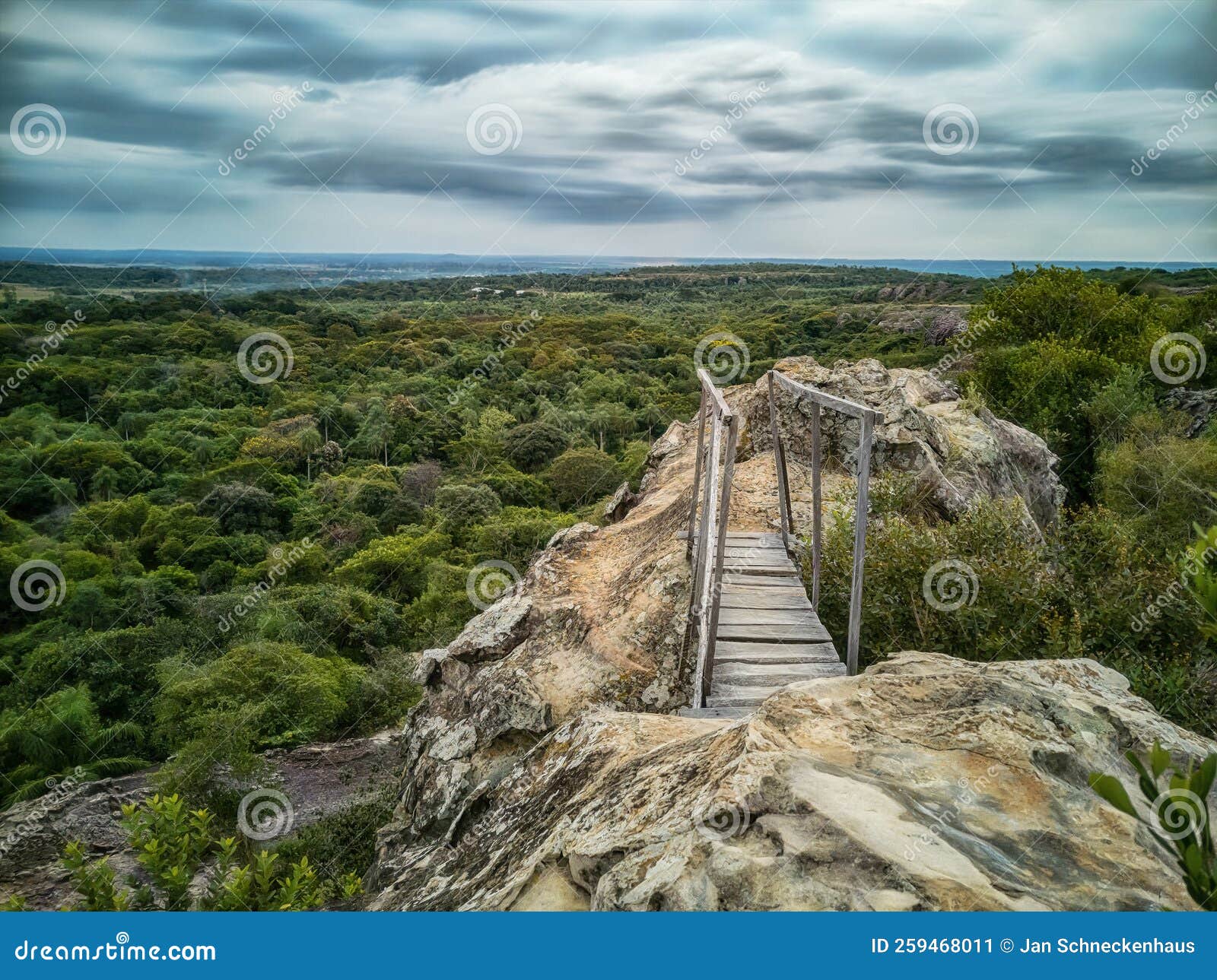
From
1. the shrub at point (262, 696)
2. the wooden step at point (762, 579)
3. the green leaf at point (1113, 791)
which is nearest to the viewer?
the green leaf at point (1113, 791)

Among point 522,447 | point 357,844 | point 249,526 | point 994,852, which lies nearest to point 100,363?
point 249,526

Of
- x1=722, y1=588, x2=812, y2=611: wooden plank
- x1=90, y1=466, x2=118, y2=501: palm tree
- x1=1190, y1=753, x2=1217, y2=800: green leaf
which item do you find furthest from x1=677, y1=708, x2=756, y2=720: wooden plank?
x1=90, y1=466, x2=118, y2=501: palm tree

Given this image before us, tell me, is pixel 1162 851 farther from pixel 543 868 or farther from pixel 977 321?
pixel 977 321

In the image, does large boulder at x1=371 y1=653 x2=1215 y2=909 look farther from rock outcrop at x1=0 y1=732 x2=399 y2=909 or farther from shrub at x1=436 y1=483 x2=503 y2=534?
shrub at x1=436 y1=483 x2=503 y2=534

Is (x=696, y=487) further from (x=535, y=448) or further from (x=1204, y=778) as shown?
(x=535, y=448)

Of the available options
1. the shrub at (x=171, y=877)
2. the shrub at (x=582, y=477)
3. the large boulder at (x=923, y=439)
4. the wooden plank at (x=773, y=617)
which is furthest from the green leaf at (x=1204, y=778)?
the shrub at (x=582, y=477)

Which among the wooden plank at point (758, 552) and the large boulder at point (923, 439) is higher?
the large boulder at point (923, 439)

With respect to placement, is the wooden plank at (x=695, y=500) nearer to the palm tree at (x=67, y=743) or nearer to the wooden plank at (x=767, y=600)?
the wooden plank at (x=767, y=600)
